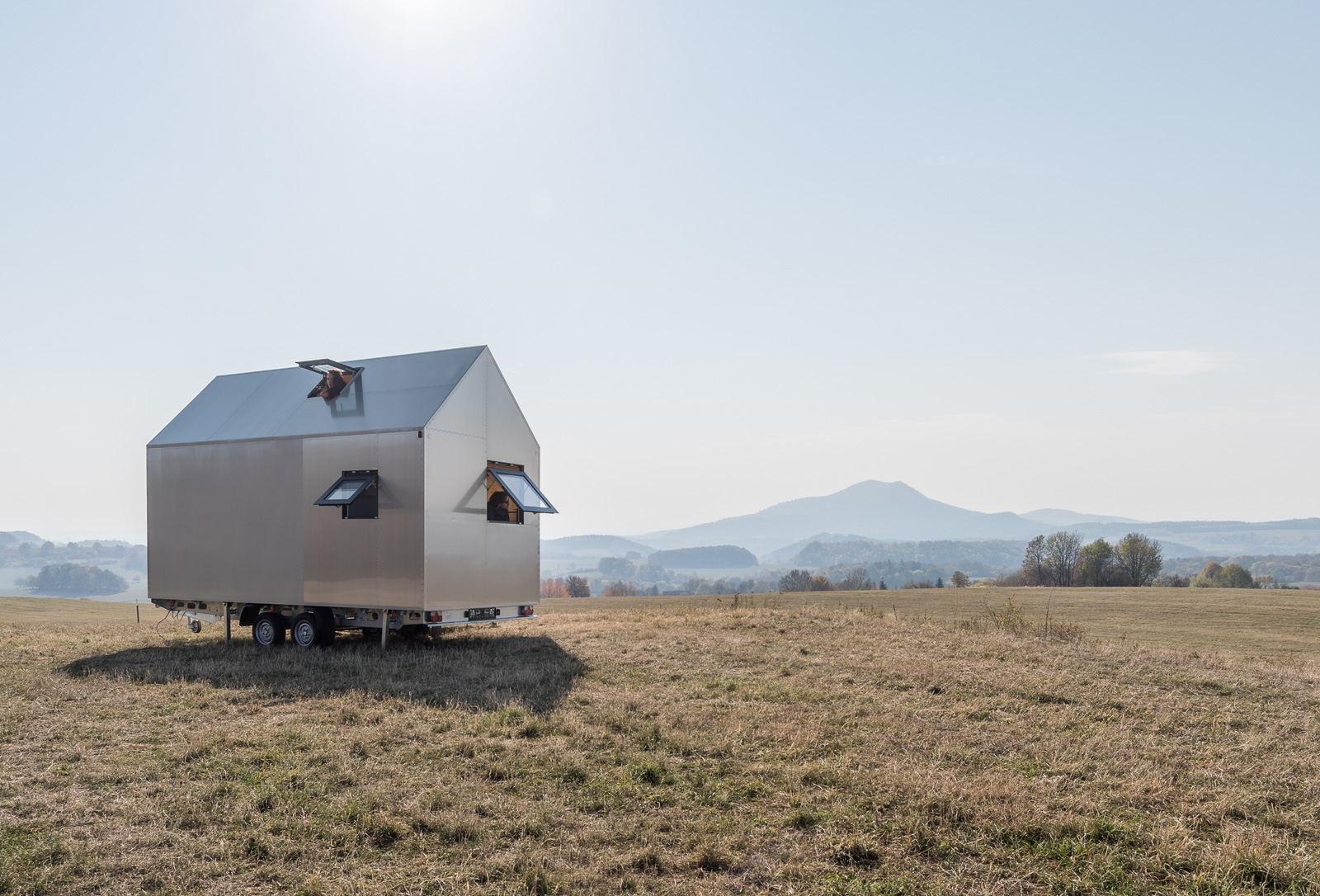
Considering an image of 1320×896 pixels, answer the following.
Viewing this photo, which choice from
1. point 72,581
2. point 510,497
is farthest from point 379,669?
point 72,581

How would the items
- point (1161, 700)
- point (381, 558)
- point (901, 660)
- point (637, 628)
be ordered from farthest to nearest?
point (637, 628)
point (381, 558)
point (901, 660)
point (1161, 700)

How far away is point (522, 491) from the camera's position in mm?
16562

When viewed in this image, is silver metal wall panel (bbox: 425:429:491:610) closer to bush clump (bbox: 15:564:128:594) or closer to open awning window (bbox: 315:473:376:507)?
open awning window (bbox: 315:473:376:507)

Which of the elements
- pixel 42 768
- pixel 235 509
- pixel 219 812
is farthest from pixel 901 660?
pixel 235 509

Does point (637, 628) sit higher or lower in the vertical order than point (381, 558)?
lower

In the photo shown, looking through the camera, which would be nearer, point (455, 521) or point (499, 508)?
point (455, 521)

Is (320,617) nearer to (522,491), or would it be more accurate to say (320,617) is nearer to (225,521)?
(225,521)

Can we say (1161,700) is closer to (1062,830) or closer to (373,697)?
(1062,830)

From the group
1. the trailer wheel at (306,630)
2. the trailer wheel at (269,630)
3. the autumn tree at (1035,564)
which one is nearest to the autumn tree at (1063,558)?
the autumn tree at (1035,564)

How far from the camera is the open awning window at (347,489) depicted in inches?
581

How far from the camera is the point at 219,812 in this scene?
619 cm

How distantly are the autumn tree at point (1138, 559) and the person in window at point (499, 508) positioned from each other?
69.3m

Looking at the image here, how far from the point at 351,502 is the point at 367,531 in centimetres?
Result: 64

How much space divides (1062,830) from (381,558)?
12.2 metres
